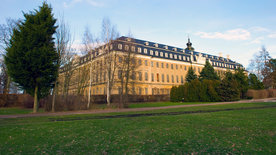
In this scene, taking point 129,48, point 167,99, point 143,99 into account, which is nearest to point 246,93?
point 167,99

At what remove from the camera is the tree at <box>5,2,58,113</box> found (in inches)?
626

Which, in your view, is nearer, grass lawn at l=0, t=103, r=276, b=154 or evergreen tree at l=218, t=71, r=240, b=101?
grass lawn at l=0, t=103, r=276, b=154

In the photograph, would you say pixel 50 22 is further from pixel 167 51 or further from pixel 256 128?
pixel 167 51

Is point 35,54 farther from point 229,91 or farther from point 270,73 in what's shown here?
point 270,73

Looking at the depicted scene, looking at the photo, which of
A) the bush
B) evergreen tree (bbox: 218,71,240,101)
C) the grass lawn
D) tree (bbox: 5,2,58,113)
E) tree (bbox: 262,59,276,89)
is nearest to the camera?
the grass lawn

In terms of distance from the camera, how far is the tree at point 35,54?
52.2 ft

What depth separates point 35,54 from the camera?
16.1 metres

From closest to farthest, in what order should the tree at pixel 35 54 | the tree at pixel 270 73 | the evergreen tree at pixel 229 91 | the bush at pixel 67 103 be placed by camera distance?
the tree at pixel 35 54
the bush at pixel 67 103
the evergreen tree at pixel 229 91
the tree at pixel 270 73

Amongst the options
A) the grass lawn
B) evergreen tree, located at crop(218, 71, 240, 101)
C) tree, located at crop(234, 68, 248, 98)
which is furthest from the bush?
tree, located at crop(234, 68, 248, 98)

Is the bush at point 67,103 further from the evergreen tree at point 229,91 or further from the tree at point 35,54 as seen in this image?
the evergreen tree at point 229,91

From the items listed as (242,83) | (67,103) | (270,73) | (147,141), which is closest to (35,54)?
(67,103)

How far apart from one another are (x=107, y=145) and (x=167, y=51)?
173 feet

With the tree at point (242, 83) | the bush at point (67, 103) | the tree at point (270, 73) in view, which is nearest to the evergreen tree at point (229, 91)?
the tree at point (242, 83)

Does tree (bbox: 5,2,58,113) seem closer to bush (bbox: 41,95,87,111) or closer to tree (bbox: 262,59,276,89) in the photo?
bush (bbox: 41,95,87,111)
